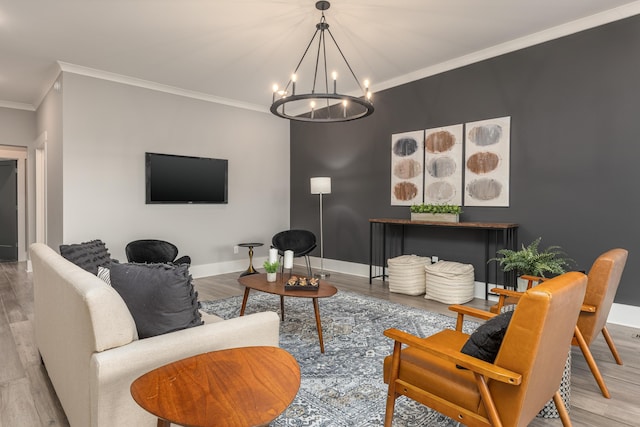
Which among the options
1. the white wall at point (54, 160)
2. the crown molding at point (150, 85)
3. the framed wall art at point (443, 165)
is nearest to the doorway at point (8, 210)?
the white wall at point (54, 160)

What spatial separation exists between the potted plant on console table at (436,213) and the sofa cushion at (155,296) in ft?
11.6

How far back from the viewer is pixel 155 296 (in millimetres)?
1600

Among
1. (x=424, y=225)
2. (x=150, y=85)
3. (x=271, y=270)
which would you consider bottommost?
(x=271, y=270)

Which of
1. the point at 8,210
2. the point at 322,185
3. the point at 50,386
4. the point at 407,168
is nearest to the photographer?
the point at 50,386

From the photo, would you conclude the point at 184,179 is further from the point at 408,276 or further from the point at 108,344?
the point at 108,344

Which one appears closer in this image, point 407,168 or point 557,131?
point 557,131

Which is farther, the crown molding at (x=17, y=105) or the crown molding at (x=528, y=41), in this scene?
the crown molding at (x=17, y=105)

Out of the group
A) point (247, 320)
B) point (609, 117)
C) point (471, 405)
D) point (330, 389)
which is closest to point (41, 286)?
point (247, 320)

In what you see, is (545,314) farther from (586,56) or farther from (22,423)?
(586,56)

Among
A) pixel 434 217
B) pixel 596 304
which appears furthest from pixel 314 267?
pixel 596 304

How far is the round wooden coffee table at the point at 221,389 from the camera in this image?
104cm

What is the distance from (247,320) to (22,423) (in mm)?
1349

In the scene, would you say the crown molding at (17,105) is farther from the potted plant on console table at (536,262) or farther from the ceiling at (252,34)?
the potted plant on console table at (536,262)

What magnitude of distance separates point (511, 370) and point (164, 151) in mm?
5209
